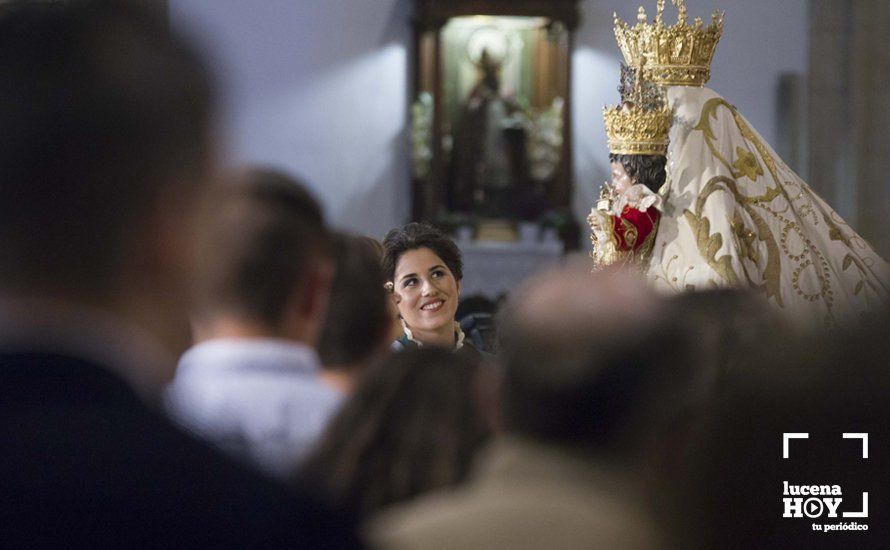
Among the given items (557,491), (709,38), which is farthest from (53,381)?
(709,38)

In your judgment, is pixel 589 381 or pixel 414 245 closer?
pixel 589 381

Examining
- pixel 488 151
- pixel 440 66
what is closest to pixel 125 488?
pixel 440 66

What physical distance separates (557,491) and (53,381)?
0.74 meters

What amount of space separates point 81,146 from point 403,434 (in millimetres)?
1121

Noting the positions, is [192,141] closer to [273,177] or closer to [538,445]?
[538,445]

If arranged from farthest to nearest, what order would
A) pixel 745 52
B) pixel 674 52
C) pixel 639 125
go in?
pixel 745 52
pixel 674 52
pixel 639 125

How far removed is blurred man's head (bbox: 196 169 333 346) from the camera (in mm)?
1881

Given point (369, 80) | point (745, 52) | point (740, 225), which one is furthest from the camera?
point (369, 80)

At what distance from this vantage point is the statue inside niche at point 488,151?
579 inches

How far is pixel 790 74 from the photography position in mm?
14625

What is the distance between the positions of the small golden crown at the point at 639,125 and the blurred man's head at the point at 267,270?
3.06 meters

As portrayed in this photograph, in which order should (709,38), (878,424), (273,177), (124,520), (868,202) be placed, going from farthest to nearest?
(868,202)
(709,38)
(878,424)
(273,177)
(124,520)

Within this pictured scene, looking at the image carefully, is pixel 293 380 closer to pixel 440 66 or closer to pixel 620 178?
pixel 620 178

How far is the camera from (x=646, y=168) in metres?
4.98
